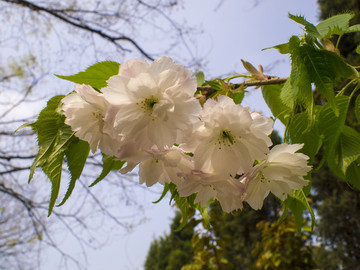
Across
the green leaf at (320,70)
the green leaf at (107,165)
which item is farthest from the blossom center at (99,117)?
the green leaf at (320,70)

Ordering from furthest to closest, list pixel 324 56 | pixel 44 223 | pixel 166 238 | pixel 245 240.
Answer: pixel 166 238 → pixel 245 240 → pixel 44 223 → pixel 324 56

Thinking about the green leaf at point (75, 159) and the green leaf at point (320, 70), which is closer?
the green leaf at point (320, 70)

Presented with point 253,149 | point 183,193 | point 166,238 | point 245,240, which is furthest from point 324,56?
point 166,238

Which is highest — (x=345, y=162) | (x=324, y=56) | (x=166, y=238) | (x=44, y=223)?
(x=166, y=238)

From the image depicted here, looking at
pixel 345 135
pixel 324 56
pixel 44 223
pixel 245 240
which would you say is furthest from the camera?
pixel 245 240

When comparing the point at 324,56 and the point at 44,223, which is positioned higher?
the point at 44,223

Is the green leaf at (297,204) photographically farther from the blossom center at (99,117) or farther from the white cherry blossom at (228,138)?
the blossom center at (99,117)

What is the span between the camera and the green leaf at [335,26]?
451 mm

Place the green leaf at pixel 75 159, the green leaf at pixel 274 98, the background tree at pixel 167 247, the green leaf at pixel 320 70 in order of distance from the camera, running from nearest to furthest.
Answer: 1. the green leaf at pixel 320 70
2. the green leaf at pixel 75 159
3. the green leaf at pixel 274 98
4. the background tree at pixel 167 247

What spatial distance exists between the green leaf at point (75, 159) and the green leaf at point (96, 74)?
0.34ft

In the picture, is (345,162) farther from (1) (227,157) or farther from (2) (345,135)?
(1) (227,157)

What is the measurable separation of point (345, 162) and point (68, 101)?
1.52 feet

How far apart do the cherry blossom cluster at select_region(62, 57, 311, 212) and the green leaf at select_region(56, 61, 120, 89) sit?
0.04 metres

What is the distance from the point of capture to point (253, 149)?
48 cm
